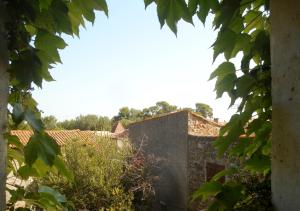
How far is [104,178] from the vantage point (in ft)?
Answer: 37.5

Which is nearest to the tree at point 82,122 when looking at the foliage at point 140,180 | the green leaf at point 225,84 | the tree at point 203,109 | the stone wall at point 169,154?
the tree at point 203,109

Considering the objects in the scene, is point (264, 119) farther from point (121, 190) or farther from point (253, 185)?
point (121, 190)

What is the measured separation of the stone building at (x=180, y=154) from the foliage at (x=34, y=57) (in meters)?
8.87

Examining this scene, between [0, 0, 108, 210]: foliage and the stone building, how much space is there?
887 centimetres

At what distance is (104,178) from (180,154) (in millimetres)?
2755

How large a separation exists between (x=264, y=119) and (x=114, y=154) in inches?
437

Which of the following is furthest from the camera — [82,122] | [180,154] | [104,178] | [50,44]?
[82,122]

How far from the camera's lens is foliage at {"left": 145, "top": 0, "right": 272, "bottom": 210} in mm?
1106

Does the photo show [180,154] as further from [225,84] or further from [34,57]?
[34,57]

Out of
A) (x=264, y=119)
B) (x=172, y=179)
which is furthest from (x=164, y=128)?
(x=264, y=119)

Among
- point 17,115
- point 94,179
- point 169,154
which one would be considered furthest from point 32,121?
point 169,154

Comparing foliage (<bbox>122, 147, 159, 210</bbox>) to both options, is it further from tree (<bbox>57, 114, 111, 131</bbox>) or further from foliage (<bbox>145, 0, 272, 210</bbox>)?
tree (<bbox>57, 114, 111, 131</bbox>)

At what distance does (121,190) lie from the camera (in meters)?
11.0

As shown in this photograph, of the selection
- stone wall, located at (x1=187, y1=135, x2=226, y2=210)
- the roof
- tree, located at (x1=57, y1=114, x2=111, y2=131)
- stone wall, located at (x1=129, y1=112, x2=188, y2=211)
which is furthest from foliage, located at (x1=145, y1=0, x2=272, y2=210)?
tree, located at (x1=57, y1=114, x2=111, y2=131)
